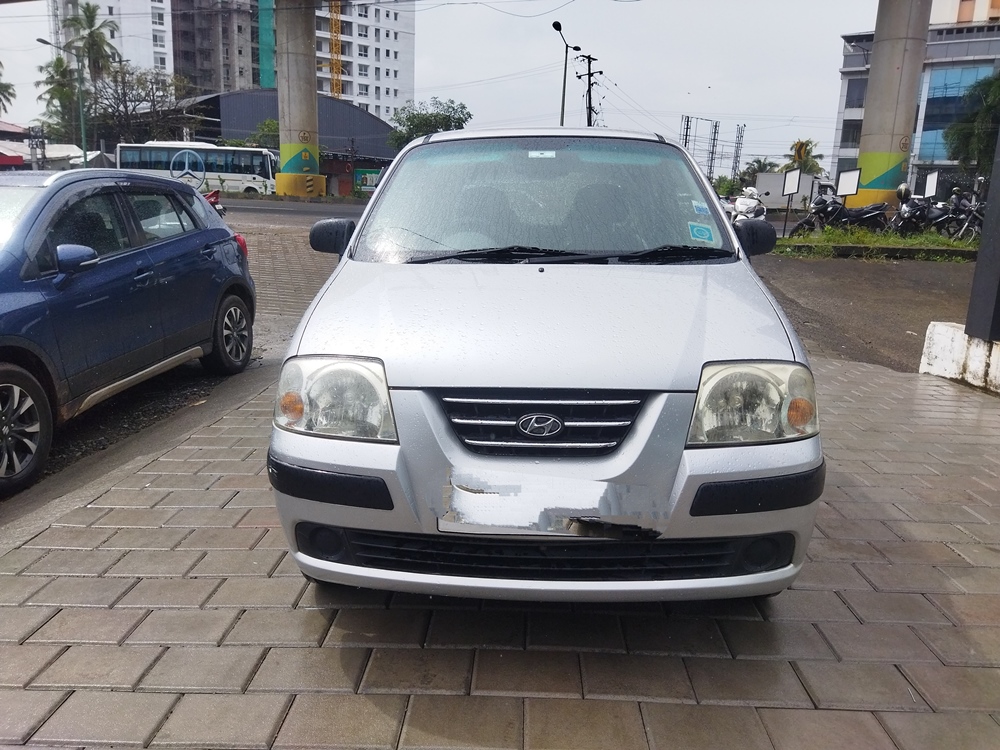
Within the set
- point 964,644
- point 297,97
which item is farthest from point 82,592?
point 297,97

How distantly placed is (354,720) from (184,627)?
2.62ft

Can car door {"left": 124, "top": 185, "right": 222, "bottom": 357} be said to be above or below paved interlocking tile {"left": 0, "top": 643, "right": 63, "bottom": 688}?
above

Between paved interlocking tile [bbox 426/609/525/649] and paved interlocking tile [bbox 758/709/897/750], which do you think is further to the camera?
paved interlocking tile [bbox 426/609/525/649]

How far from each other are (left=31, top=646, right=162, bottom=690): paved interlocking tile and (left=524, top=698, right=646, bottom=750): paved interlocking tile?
120 centimetres

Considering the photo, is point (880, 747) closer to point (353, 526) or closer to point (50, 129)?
point (353, 526)

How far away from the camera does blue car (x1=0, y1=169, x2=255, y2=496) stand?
402 cm

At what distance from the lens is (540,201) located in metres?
3.37

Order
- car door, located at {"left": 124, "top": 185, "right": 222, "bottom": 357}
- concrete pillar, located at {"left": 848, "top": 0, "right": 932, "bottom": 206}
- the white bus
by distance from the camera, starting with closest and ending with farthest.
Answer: car door, located at {"left": 124, "top": 185, "right": 222, "bottom": 357}, concrete pillar, located at {"left": 848, "top": 0, "right": 932, "bottom": 206}, the white bus

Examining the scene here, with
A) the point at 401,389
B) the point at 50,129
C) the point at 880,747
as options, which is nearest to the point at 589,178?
the point at 401,389

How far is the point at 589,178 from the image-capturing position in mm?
3492

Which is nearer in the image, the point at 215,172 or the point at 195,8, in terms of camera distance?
the point at 215,172

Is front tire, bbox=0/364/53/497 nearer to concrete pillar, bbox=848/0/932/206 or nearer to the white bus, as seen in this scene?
concrete pillar, bbox=848/0/932/206

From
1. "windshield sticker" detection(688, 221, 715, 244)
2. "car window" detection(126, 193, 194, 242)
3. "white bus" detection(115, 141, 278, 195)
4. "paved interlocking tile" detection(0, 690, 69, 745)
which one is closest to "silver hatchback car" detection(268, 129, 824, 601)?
"windshield sticker" detection(688, 221, 715, 244)

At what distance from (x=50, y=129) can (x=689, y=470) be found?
80.0 meters
